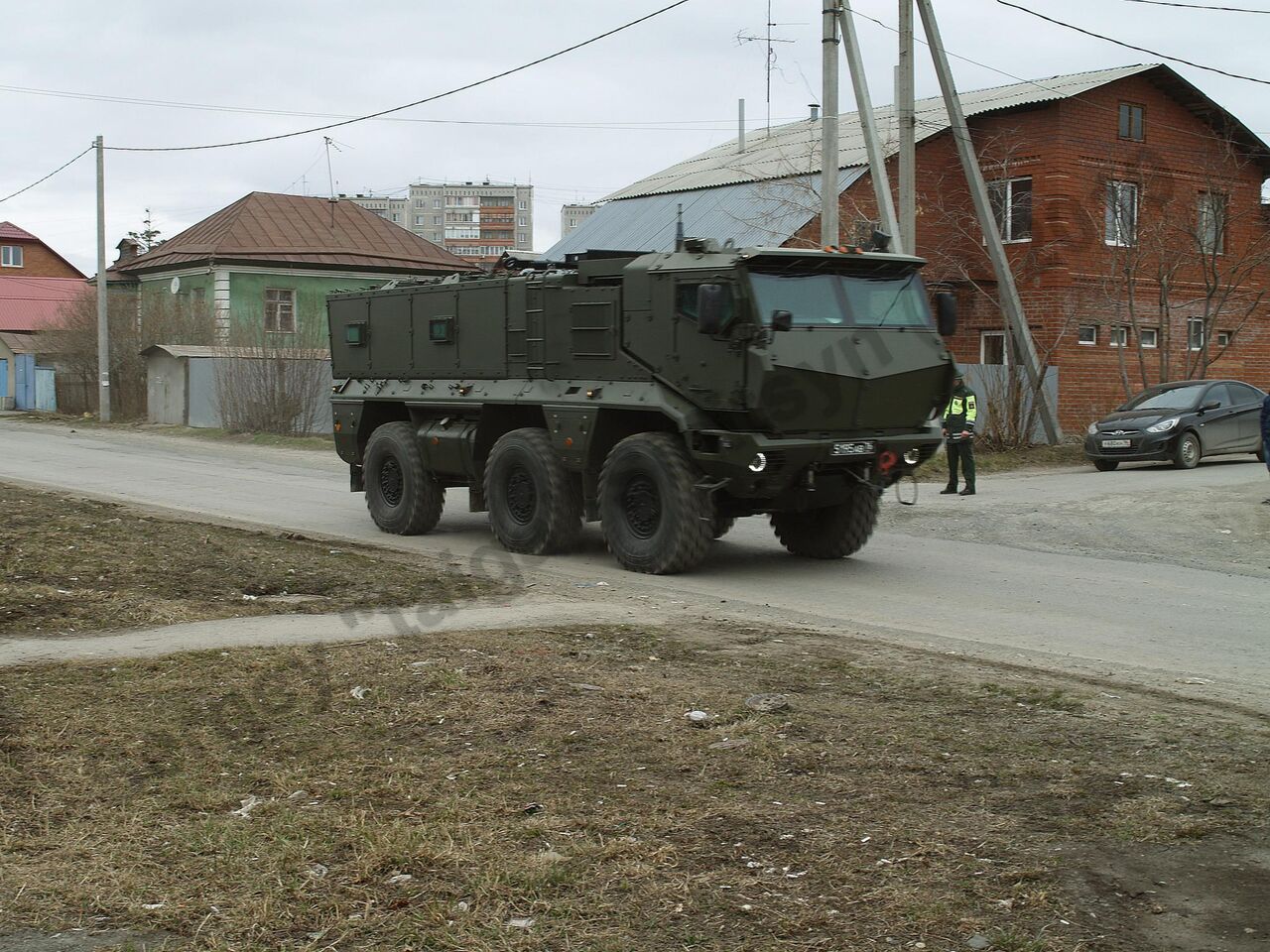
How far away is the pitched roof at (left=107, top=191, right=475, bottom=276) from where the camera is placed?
48.1m

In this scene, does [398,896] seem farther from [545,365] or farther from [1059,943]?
[545,365]

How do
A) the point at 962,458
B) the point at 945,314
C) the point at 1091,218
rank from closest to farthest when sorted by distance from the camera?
the point at 945,314 → the point at 962,458 → the point at 1091,218

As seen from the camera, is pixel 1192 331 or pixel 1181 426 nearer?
pixel 1181 426

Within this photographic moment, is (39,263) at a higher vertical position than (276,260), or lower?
higher

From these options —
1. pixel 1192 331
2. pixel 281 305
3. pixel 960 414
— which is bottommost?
pixel 960 414

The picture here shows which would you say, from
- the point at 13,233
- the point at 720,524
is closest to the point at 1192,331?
the point at 720,524

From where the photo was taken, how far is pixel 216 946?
409 cm

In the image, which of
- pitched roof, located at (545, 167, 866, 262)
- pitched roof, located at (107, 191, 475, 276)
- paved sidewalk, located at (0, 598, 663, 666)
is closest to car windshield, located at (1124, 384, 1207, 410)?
pitched roof, located at (545, 167, 866, 262)

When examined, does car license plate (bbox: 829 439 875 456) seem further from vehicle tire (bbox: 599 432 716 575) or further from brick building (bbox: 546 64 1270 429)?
brick building (bbox: 546 64 1270 429)

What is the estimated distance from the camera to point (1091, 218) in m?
30.0

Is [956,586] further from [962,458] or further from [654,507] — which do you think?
[962,458]

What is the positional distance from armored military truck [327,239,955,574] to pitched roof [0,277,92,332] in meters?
53.3

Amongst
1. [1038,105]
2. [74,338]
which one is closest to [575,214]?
[74,338]

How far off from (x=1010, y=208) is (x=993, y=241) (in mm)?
7915
